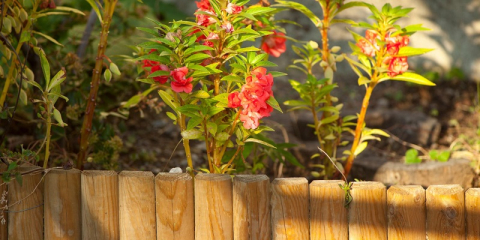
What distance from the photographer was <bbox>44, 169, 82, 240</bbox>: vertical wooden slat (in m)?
2.15

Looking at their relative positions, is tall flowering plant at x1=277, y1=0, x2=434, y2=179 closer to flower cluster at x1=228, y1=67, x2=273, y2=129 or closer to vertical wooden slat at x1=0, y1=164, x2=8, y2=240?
flower cluster at x1=228, y1=67, x2=273, y2=129

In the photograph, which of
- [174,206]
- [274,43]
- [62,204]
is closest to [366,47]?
[274,43]

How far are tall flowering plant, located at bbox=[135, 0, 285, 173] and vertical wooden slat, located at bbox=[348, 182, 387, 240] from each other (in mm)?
364

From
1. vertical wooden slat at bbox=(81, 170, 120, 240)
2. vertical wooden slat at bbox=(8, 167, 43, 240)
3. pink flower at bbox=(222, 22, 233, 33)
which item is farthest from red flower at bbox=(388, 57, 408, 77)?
vertical wooden slat at bbox=(8, 167, 43, 240)

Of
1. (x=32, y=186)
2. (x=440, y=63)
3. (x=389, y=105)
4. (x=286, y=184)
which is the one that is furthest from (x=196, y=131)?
(x=440, y=63)

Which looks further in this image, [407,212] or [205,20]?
[205,20]

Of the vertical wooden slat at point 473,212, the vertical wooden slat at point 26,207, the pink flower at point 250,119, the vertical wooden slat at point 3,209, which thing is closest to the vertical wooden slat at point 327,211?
the pink flower at point 250,119

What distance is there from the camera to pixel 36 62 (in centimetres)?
301

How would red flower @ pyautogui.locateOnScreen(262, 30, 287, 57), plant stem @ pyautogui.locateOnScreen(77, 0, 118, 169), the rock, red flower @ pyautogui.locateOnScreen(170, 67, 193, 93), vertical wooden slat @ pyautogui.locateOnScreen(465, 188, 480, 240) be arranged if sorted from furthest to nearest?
the rock, red flower @ pyautogui.locateOnScreen(262, 30, 287, 57), plant stem @ pyautogui.locateOnScreen(77, 0, 118, 169), red flower @ pyautogui.locateOnScreen(170, 67, 193, 93), vertical wooden slat @ pyautogui.locateOnScreen(465, 188, 480, 240)

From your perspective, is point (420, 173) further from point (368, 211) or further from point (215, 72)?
point (215, 72)

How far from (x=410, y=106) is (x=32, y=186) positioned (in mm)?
3118

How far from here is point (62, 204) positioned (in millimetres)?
2170

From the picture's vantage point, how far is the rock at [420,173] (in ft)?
10.4

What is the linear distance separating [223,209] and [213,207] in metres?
→ 0.04
